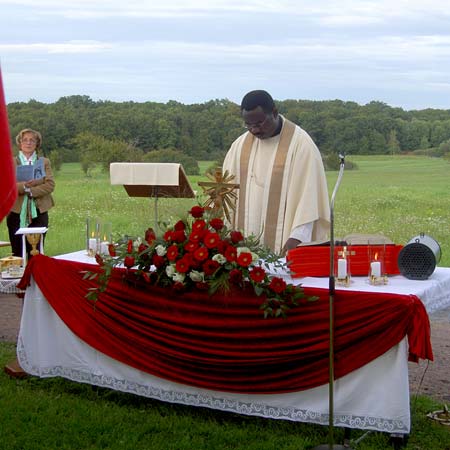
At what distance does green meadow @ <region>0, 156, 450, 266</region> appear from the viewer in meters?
14.0

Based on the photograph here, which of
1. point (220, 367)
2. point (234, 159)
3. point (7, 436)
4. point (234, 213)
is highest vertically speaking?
point (234, 159)

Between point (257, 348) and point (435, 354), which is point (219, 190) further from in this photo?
point (435, 354)

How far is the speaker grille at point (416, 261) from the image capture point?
15.3 feet

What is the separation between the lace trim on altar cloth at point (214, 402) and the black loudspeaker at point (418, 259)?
2.90 ft

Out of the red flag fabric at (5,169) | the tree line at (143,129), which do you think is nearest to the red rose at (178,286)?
the red flag fabric at (5,169)

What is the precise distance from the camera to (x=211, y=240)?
455 centimetres

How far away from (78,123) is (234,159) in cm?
1328

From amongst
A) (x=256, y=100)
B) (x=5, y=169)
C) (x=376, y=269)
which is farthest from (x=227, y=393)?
(x=5, y=169)

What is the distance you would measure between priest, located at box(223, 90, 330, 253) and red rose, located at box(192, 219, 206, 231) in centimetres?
74

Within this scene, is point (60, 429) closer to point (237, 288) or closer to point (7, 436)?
point (7, 436)

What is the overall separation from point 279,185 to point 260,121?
20.9 inches

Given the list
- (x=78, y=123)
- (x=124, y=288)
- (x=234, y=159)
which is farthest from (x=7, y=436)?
(x=78, y=123)

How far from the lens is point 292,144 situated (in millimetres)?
5395

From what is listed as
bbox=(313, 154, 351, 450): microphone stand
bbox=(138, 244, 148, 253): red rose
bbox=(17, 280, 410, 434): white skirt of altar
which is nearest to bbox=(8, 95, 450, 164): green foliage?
bbox=(17, 280, 410, 434): white skirt of altar
